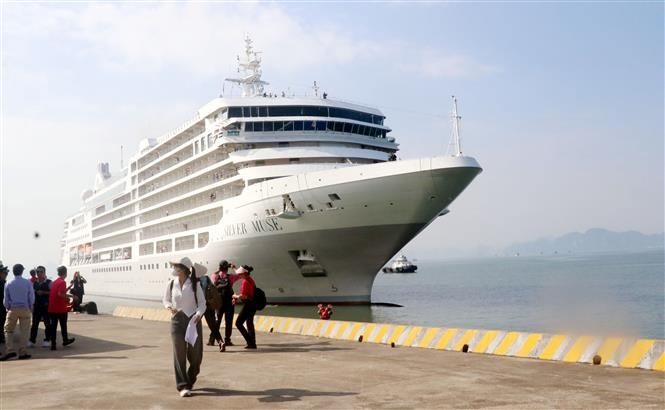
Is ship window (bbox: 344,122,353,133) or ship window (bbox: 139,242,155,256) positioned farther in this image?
ship window (bbox: 139,242,155,256)

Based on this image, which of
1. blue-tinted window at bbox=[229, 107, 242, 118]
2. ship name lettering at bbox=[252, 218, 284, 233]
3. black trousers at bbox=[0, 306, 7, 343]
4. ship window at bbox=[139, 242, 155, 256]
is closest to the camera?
black trousers at bbox=[0, 306, 7, 343]

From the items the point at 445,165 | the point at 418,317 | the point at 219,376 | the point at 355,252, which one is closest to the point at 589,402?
the point at 219,376

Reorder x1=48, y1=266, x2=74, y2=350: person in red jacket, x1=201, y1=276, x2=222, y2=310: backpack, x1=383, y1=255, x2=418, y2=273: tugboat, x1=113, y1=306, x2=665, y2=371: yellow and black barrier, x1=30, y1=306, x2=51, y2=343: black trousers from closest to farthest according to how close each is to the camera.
Answer: x1=113, y1=306, x2=665, y2=371: yellow and black barrier, x1=201, y1=276, x2=222, y2=310: backpack, x1=48, y1=266, x2=74, y2=350: person in red jacket, x1=30, y1=306, x2=51, y2=343: black trousers, x1=383, y1=255, x2=418, y2=273: tugboat

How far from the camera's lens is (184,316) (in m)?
7.15

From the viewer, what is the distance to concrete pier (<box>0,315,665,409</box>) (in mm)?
6281

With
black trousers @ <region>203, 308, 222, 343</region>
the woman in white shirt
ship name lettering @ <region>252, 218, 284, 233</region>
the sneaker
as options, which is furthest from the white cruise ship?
the woman in white shirt

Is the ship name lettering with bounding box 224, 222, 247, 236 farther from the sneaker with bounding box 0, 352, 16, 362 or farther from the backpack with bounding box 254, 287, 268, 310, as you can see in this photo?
the sneaker with bounding box 0, 352, 16, 362

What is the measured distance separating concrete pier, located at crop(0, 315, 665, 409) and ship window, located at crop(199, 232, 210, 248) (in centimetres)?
2172

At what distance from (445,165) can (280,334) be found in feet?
40.6

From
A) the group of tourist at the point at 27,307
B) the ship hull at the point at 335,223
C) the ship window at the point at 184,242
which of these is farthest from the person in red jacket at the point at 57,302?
the ship window at the point at 184,242

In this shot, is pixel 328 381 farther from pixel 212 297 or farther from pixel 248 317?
pixel 212 297

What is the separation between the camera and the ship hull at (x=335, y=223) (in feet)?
79.6

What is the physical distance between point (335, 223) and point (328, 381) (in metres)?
18.3

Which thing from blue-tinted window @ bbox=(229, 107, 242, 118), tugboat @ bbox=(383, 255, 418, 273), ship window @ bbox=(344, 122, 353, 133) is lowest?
tugboat @ bbox=(383, 255, 418, 273)
